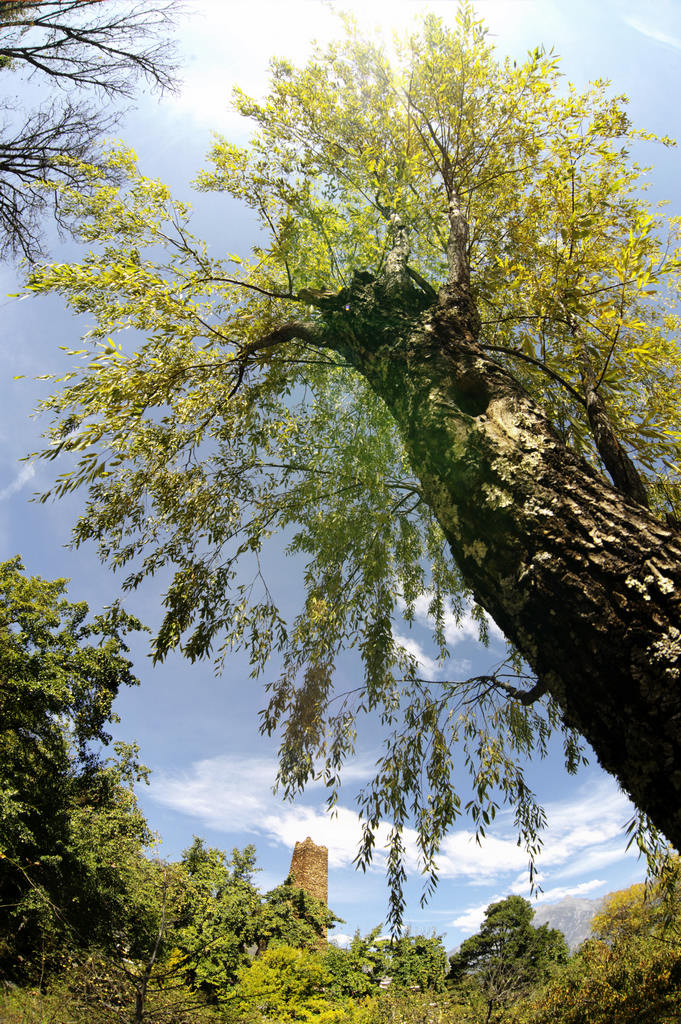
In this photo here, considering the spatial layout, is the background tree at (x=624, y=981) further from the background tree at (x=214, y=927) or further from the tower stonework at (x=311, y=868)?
the tower stonework at (x=311, y=868)

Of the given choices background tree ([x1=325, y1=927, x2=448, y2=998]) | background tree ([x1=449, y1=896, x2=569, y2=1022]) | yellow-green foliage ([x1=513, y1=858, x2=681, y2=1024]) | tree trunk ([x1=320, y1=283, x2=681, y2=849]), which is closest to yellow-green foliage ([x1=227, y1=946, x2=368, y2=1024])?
background tree ([x1=325, y1=927, x2=448, y2=998])

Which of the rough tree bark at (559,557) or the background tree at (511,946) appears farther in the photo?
the background tree at (511,946)

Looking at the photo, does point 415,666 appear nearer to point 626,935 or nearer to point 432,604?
point 432,604

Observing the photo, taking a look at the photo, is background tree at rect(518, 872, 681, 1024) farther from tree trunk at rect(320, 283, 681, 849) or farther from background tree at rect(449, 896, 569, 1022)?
tree trunk at rect(320, 283, 681, 849)

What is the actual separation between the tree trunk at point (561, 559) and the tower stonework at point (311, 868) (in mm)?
21316

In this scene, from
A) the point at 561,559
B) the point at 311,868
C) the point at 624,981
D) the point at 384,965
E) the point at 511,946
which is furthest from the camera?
the point at 311,868

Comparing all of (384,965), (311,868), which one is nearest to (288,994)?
(384,965)

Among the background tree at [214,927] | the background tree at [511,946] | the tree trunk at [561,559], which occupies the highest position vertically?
the tree trunk at [561,559]

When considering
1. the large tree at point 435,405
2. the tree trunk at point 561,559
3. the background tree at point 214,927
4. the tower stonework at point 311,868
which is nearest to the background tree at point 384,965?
the background tree at point 214,927

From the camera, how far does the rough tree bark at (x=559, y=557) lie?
121 cm

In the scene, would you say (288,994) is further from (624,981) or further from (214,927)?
(624,981)

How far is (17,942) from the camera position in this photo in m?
12.5

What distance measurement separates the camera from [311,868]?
18.8 metres

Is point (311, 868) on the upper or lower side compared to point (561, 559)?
lower
